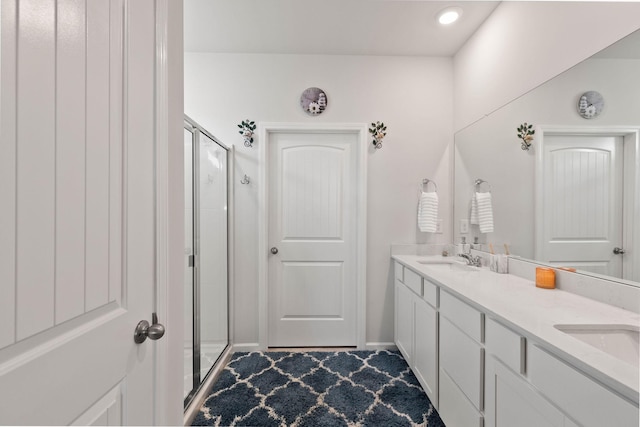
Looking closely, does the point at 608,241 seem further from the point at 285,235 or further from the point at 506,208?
the point at 285,235

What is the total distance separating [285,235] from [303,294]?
574mm

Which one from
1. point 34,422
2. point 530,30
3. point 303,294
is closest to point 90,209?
point 34,422

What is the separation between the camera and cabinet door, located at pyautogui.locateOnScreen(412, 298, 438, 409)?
1.63m

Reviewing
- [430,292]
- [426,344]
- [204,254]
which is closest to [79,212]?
[204,254]

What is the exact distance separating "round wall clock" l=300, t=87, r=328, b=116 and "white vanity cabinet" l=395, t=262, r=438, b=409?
5.09 feet

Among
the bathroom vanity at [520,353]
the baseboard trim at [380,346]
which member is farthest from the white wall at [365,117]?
the bathroom vanity at [520,353]

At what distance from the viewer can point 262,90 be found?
2.42 meters

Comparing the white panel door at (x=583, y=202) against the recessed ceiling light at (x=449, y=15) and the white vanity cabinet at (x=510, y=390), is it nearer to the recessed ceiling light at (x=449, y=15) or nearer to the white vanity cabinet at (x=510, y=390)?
the white vanity cabinet at (x=510, y=390)

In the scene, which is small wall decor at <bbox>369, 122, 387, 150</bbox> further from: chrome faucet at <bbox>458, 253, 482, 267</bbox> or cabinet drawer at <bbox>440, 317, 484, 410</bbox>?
cabinet drawer at <bbox>440, 317, 484, 410</bbox>

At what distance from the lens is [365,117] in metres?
2.45

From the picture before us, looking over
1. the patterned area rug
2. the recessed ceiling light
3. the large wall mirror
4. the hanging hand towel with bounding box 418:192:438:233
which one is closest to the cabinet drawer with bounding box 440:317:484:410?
the patterned area rug

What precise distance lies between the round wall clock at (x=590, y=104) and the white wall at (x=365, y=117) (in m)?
1.18

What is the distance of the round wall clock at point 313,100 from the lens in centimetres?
242

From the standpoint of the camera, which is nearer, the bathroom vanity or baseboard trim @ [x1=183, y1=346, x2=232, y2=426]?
the bathroom vanity
